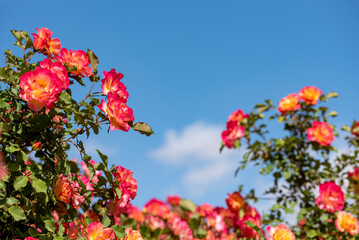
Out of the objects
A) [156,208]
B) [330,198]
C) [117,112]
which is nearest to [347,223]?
[330,198]

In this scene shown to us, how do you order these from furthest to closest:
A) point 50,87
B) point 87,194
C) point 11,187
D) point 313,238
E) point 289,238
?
point 313,238, point 289,238, point 87,194, point 11,187, point 50,87

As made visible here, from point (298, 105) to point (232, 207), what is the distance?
3.48 feet

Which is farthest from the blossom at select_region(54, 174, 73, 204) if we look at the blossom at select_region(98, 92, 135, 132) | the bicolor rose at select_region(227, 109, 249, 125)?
the bicolor rose at select_region(227, 109, 249, 125)

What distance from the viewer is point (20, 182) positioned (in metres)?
1.43

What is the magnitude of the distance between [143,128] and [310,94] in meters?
2.29

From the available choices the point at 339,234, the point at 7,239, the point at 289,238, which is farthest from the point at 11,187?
the point at 339,234

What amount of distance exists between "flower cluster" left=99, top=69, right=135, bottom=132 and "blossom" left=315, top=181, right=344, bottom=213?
208cm

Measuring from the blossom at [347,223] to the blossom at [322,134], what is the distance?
0.63 meters

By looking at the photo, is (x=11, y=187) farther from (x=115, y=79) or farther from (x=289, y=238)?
(x=289, y=238)

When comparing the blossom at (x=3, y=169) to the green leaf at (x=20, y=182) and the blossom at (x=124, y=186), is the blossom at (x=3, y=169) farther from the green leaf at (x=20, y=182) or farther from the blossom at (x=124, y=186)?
the blossom at (x=124, y=186)

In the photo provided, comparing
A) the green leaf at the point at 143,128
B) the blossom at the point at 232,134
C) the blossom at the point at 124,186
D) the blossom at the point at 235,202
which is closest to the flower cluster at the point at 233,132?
the blossom at the point at 232,134

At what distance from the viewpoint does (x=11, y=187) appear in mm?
1586

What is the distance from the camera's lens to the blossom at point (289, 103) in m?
3.50

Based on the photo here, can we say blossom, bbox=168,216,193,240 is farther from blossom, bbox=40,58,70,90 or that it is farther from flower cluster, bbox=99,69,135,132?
blossom, bbox=40,58,70,90
